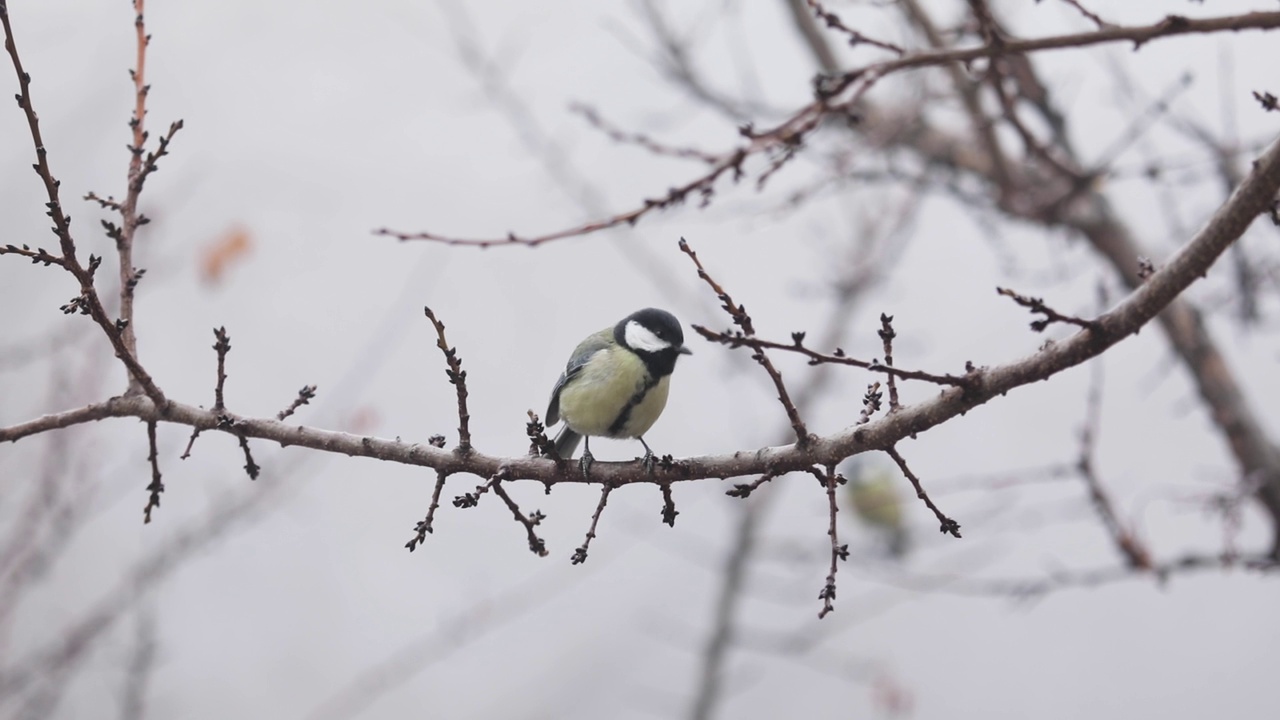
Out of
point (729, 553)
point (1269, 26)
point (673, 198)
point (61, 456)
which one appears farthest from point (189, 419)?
point (729, 553)

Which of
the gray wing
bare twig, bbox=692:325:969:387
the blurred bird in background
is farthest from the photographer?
the blurred bird in background

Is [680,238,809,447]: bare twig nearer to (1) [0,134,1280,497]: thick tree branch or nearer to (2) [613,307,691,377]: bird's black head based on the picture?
(1) [0,134,1280,497]: thick tree branch

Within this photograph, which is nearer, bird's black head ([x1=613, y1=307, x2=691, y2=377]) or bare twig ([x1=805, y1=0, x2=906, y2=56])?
bare twig ([x1=805, y1=0, x2=906, y2=56])

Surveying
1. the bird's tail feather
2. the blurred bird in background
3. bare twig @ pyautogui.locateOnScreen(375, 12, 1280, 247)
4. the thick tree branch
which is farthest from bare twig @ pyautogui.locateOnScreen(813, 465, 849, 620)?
the blurred bird in background

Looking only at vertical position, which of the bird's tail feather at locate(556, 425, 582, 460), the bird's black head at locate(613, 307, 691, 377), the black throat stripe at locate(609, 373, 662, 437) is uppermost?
the bird's black head at locate(613, 307, 691, 377)

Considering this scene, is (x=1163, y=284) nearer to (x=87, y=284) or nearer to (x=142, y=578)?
(x=87, y=284)

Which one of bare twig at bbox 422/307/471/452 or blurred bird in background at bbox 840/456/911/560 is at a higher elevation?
blurred bird in background at bbox 840/456/911/560

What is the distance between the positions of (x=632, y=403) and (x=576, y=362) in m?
0.29

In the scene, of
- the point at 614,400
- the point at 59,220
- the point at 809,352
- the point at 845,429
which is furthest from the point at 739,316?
the point at 614,400

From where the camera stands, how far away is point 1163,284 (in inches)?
50.6

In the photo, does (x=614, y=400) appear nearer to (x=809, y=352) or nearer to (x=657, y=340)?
(x=657, y=340)

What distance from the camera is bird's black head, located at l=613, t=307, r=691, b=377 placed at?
2.43 metres

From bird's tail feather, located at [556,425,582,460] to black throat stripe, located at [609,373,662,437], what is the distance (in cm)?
31

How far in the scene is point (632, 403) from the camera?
2.41 m
